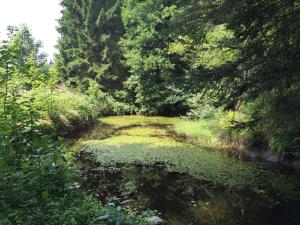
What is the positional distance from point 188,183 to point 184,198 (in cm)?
112

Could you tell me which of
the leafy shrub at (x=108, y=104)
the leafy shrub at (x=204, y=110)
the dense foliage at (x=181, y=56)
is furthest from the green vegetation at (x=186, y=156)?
the leafy shrub at (x=108, y=104)

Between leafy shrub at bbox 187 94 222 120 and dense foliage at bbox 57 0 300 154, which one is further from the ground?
dense foliage at bbox 57 0 300 154

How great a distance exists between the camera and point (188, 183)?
980cm

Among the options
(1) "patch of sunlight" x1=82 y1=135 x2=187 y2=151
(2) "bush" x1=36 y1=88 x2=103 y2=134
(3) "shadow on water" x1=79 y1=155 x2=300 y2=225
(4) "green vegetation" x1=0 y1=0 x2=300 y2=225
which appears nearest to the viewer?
(4) "green vegetation" x1=0 y1=0 x2=300 y2=225

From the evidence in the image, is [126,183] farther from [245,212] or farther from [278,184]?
[278,184]

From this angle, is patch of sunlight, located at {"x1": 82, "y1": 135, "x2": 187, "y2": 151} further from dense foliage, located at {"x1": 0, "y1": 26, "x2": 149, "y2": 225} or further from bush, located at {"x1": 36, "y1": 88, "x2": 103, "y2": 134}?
dense foliage, located at {"x1": 0, "y1": 26, "x2": 149, "y2": 225}

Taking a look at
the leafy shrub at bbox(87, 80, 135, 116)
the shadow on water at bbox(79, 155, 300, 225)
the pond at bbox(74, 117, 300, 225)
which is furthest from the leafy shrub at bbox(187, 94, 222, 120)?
the shadow on water at bbox(79, 155, 300, 225)

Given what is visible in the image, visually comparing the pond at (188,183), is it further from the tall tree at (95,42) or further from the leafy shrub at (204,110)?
the tall tree at (95,42)

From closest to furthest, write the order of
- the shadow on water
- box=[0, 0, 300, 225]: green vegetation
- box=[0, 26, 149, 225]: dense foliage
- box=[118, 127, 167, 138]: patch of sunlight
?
box=[0, 26, 149, 225]: dense foliage
box=[0, 0, 300, 225]: green vegetation
the shadow on water
box=[118, 127, 167, 138]: patch of sunlight

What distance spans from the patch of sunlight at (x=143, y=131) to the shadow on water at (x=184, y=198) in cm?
608

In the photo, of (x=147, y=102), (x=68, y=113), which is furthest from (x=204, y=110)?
(x=68, y=113)

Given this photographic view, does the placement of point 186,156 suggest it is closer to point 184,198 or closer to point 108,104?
point 184,198

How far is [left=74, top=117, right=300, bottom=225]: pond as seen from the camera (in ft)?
25.6

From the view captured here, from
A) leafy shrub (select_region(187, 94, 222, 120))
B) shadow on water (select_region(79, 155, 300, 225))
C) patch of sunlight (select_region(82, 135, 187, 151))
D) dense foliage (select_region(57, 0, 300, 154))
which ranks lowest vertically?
shadow on water (select_region(79, 155, 300, 225))
